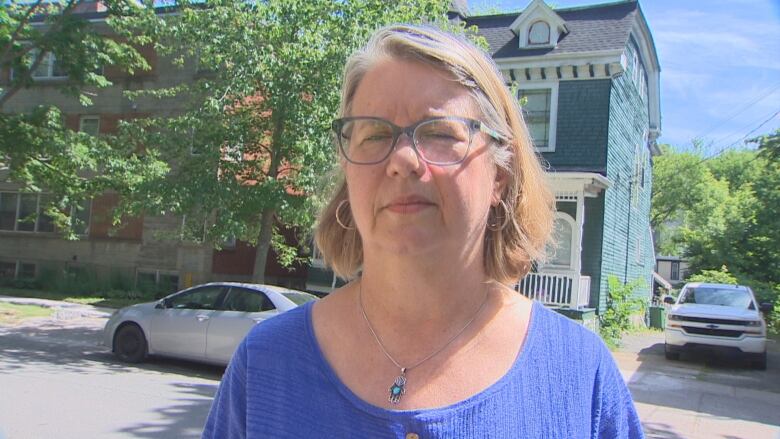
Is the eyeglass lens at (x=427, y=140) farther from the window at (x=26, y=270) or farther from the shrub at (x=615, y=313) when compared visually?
the window at (x=26, y=270)

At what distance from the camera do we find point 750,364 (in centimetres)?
1371

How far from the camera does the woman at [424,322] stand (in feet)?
4.50

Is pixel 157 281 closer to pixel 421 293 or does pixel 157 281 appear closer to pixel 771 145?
pixel 771 145

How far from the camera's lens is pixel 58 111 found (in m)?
15.2

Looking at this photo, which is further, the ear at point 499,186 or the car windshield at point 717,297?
the car windshield at point 717,297

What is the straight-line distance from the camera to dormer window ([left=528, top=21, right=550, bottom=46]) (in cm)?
1702

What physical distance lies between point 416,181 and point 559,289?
15.1 m

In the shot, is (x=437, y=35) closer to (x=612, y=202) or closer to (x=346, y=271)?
(x=346, y=271)

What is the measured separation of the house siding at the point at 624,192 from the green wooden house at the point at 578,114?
0.19ft

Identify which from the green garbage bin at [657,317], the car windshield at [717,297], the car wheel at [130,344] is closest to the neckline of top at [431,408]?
the car wheel at [130,344]

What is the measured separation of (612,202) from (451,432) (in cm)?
1732

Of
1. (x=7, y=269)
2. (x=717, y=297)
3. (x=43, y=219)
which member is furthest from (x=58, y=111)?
(x=717, y=297)

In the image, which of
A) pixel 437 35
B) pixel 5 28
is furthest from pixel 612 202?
pixel 437 35

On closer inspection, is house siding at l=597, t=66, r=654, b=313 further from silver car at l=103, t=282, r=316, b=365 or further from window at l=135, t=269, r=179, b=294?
window at l=135, t=269, r=179, b=294
